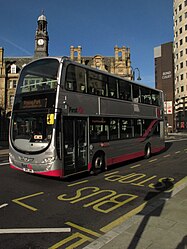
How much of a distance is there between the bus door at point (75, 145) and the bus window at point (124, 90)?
3.26 m

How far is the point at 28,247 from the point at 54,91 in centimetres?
542

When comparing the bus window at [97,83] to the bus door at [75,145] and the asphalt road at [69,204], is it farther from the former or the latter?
the asphalt road at [69,204]

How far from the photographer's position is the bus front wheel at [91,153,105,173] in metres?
10.3

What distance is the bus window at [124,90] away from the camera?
12.1m

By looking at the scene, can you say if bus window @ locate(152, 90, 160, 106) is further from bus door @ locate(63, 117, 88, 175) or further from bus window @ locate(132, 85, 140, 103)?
bus door @ locate(63, 117, 88, 175)

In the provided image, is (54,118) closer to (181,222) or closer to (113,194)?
(113,194)

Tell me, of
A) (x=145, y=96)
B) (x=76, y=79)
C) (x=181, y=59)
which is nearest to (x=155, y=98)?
(x=145, y=96)

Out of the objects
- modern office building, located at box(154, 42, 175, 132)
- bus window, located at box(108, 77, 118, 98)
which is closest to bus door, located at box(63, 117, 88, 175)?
bus window, located at box(108, 77, 118, 98)

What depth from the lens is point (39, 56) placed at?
2179 inches

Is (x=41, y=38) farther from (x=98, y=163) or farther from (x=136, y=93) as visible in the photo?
(x=98, y=163)

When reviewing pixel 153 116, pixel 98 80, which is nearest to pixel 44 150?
pixel 98 80

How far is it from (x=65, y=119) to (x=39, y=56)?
50365mm

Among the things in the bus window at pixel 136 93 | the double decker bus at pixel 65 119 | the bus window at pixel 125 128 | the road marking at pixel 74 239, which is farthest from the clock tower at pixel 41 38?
the road marking at pixel 74 239

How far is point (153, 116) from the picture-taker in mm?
15453
